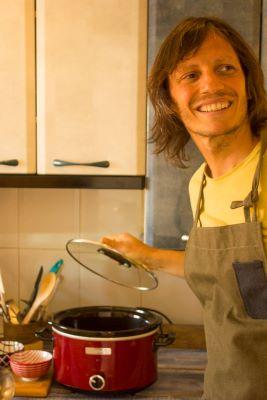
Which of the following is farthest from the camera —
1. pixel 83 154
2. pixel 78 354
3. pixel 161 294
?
pixel 161 294

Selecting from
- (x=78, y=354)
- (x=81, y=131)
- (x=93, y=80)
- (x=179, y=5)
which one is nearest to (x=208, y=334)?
(x=78, y=354)

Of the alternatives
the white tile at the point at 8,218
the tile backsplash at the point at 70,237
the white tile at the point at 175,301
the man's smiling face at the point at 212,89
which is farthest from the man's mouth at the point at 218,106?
the white tile at the point at 8,218

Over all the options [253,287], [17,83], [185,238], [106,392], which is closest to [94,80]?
[17,83]

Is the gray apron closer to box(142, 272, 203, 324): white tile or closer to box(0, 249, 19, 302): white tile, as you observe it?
box(142, 272, 203, 324): white tile

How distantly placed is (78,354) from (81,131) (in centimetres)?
61

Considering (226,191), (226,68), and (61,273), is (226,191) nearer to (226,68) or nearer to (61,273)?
(226,68)

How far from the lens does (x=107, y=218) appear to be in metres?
1.98

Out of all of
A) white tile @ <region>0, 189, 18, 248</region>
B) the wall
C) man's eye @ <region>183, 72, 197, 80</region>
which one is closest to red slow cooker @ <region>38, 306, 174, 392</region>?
the wall

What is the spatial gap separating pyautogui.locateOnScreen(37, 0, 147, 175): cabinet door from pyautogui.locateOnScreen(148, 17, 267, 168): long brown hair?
5.2 inches

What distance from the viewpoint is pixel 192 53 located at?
1.29 metres

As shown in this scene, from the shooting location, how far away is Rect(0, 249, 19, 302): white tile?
6.65ft

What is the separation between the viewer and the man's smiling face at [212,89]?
1.24 metres

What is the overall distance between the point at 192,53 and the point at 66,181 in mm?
545

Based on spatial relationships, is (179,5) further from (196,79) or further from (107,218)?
(107,218)
